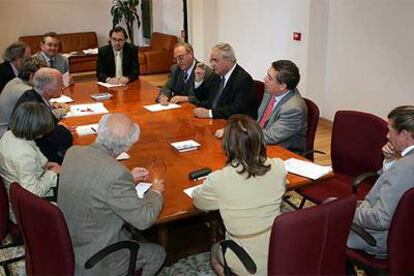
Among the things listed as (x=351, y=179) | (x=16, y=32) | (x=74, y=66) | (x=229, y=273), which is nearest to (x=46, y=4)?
(x=16, y=32)

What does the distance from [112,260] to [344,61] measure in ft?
15.0

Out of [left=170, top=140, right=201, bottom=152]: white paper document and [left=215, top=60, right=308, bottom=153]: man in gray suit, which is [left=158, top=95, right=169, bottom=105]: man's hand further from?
[left=170, top=140, right=201, bottom=152]: white paper document

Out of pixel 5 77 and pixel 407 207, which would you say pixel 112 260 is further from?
pixel 5 77

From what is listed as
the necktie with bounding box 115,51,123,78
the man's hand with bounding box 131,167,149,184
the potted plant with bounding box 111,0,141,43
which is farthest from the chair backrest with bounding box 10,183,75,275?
the potted plant with bounding box 111,0,141,43

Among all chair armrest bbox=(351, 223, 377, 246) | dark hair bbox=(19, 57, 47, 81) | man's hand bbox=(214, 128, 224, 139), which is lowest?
chair armrest bbox=(351, 223, 377, 246)

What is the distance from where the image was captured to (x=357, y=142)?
11.4 ft

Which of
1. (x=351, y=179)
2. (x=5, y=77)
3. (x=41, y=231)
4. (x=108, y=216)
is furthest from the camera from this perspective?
(x=5, y=77)

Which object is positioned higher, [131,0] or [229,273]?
[131,0]

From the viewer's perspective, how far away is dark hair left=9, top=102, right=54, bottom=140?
2809 mm

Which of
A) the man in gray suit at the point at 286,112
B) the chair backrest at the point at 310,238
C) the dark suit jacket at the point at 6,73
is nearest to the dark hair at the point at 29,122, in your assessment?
the man in gray suit at the point at 286,112

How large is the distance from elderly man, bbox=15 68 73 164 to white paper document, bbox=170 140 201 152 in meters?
0.77

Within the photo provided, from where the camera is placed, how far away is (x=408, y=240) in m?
2.35

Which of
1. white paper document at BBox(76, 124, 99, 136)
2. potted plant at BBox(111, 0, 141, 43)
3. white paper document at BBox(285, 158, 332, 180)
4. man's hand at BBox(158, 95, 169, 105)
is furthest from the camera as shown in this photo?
potted plant at BBox(111, 0, 141, 43)

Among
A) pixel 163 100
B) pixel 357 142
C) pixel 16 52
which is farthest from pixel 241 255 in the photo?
pixel 16 52
